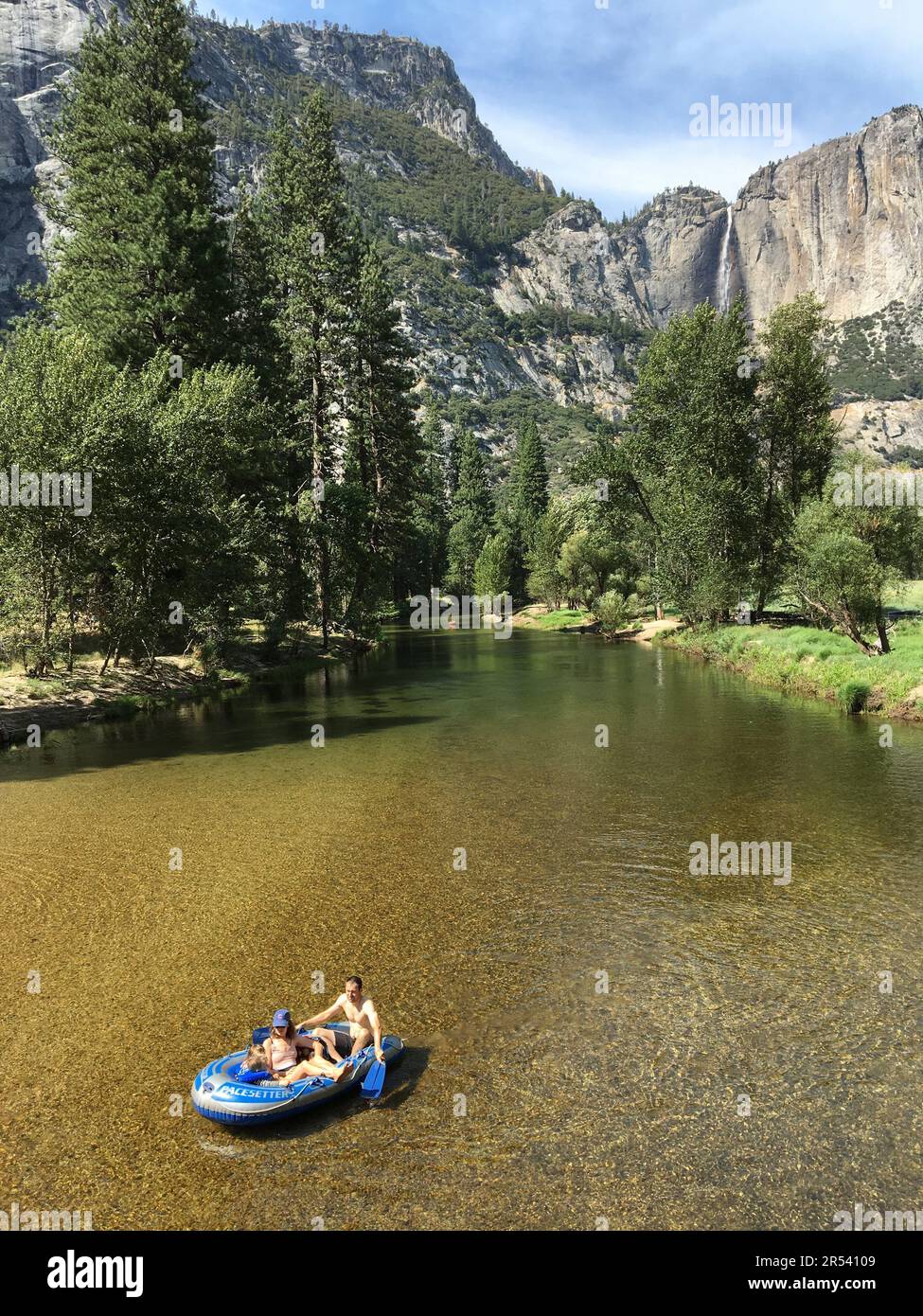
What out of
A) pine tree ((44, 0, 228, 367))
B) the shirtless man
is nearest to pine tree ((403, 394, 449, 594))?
pine tree ((44, 0, 228, 367))

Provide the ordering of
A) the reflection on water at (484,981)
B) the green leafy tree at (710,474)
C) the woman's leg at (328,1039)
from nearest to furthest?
the reflection on water at (484,981)
the woman's leg at (328,1039)
the green leafy tree at (710,474)

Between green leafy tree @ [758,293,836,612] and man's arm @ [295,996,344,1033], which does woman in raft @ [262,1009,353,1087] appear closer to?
man's arm @ [295,996,344,1033]

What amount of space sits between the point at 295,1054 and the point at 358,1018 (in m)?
0.90

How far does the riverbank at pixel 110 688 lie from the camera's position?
32094 millimetres

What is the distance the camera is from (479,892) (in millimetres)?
15297

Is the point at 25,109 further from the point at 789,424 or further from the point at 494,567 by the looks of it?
the point at 789,424

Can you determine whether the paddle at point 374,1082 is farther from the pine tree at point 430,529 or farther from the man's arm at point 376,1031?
the pine tree at point 430,529

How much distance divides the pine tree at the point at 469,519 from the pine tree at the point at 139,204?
3464 inches

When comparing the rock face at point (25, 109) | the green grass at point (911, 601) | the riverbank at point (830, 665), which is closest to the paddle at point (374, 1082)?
the riverbank at point (830, 665)

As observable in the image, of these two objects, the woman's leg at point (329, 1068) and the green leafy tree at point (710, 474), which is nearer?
the woman's leg at point (329, 1068)

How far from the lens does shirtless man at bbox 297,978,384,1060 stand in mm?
9578

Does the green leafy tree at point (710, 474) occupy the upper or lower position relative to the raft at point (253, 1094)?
upper

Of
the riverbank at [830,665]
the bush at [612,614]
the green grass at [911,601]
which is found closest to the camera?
the riverbank at [830,665]
